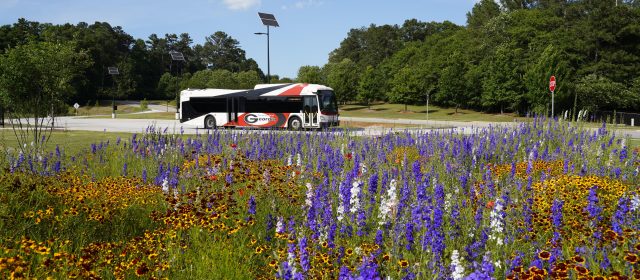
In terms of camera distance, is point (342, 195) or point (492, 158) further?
→ point (492, 158)

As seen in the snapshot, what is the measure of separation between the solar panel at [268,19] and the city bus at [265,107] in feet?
22.8

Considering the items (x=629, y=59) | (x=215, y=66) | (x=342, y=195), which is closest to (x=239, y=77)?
(x=629, y=59)

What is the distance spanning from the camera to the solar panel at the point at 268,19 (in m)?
36.4

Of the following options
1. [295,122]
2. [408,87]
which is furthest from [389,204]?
[408,87]

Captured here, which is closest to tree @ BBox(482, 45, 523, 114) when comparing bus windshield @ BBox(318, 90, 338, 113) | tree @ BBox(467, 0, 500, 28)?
tree @ BBox(467, 0, 500, 28)

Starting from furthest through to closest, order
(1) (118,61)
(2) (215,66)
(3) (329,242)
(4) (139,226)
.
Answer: (2) (215,66) → (1) (118,61) → (4) (139,226) → (3) (329,242)

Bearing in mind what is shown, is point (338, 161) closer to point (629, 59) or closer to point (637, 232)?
point (637, 232)

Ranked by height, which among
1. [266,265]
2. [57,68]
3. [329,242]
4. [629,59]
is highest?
[629,59]

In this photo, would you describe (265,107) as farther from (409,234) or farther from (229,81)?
(229,81)

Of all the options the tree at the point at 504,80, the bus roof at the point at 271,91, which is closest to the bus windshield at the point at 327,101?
the bus roof at the point at 271,91

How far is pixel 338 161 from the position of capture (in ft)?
29.1

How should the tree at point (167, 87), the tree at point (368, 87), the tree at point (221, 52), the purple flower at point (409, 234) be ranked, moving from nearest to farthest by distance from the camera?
the purple flower at point (409, 234), the tree at point (368, 87), the tree at point (167, 87), the tree at point (221, 52)

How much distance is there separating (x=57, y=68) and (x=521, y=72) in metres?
46.8

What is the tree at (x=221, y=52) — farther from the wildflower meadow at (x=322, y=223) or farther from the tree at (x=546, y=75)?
the wildflower meadow at (x=322, y=223)
